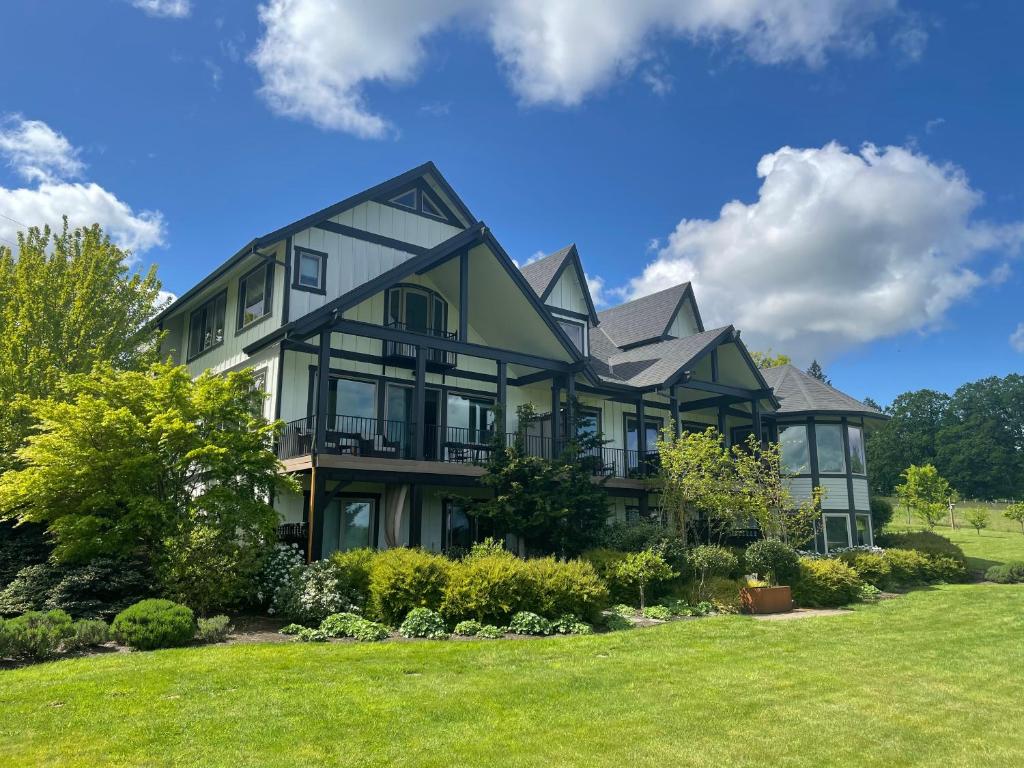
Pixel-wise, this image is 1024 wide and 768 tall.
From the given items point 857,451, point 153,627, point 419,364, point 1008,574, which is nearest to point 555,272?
point 419,364

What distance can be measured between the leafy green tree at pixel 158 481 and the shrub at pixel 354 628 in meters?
2.03

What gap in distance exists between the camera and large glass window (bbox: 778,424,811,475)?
28.9 m

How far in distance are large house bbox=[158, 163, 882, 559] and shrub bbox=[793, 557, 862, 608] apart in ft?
16.3

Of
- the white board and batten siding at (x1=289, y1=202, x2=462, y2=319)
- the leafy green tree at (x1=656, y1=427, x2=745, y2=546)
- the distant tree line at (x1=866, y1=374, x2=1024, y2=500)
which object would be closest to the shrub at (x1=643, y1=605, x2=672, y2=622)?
the leafy green tree at (x1=656, y1=427, x2=745, y2=546)

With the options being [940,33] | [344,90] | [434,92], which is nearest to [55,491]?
[344,90]

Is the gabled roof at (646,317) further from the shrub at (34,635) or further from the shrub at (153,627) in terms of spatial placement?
the shrub at (34,635)

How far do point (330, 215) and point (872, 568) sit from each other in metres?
17.4

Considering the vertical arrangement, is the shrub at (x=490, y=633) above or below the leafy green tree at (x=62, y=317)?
below

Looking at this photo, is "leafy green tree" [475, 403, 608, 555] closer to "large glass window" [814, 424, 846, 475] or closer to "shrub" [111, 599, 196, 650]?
"shrub" [111, 599, 196, 650]

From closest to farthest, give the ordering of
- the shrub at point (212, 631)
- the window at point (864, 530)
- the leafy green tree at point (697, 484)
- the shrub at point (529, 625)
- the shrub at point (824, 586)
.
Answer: the shrub at point (212, 631) → the shrub at point (529, 625) → the shrub at point (824, 586) → the leafy green tree at point (697, 484) → the window at point (864, 530)

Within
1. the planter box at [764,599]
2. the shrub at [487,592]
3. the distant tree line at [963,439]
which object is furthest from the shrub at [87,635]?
the distant tree line at [963,439]

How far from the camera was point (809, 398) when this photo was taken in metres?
29.3

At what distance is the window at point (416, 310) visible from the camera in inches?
846

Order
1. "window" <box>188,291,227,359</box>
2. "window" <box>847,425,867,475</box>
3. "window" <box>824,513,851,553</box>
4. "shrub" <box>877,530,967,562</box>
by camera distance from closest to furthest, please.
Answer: "window" <box>188,291,227,359</box>
"shrub" <box>877,530,967,562</box>
"window" <box>824,513,851,553</box>
"window" <box>847,425,867,475</box>
